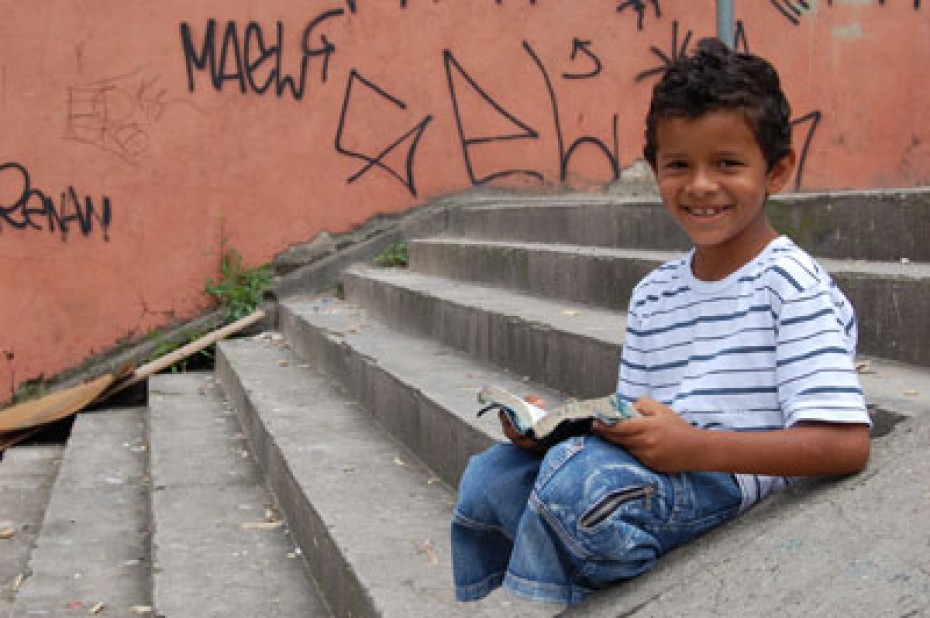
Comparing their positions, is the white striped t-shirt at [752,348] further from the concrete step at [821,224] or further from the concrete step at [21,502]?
the concrete step at [21,502]

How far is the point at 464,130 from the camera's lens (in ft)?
27.9

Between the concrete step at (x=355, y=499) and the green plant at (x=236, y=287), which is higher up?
the green plant at (x=236, y=287)

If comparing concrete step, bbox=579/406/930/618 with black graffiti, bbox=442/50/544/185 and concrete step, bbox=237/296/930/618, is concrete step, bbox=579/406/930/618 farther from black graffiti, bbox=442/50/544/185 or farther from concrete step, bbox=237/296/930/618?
black graffiti, bbox=442/50/544/185

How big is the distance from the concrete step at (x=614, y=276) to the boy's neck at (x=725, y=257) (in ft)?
3.14

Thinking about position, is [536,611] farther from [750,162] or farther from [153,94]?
[153,94]

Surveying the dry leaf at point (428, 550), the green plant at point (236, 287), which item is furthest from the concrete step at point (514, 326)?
the green plant at point (236, 287)

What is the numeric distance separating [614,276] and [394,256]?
3564 millimetres

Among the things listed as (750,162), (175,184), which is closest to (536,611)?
(750,162)

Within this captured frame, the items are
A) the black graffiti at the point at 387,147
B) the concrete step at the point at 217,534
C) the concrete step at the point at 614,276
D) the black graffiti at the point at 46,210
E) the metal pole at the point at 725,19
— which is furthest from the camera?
the black graffiti at the point at 387,147

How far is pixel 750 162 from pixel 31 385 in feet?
21.8

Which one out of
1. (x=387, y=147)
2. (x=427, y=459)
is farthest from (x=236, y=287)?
(x=427, y=459)

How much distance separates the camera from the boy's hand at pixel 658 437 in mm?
2072

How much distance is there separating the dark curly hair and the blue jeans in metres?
0.61

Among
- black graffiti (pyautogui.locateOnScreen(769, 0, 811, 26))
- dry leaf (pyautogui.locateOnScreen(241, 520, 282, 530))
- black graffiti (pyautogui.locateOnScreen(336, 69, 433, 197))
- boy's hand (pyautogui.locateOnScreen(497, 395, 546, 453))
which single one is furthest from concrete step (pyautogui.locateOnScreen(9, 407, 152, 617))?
black graffiti (pyautogui.locateOnScreen(769, 0, 811, 26))
